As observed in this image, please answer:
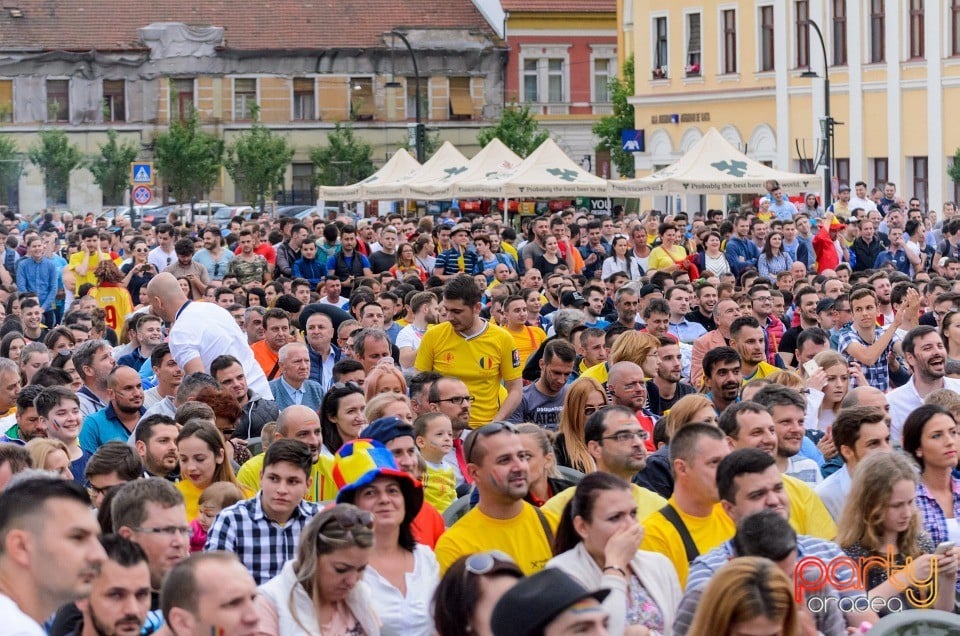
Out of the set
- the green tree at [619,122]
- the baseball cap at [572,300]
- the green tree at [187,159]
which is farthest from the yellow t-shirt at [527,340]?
the green tree at [187,159]

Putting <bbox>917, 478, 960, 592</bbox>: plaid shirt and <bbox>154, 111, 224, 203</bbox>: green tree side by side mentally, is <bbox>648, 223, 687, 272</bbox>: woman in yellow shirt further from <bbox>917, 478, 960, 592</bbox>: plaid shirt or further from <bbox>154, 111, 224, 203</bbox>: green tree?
<bbox>154, 111, 224, 203</bbox>: green tree

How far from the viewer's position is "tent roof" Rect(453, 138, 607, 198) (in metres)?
31.2

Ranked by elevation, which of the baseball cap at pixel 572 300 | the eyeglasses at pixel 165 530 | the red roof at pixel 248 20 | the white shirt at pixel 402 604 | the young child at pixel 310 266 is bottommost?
the white shirt at pixel 402 604

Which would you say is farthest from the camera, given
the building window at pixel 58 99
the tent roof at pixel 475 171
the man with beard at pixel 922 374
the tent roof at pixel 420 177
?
the building window at pixel 58 99

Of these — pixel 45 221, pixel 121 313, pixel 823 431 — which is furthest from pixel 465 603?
pixel 45 221

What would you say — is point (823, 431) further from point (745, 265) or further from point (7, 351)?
point (745, 265)

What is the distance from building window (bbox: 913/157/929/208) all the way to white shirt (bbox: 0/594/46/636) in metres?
43.6

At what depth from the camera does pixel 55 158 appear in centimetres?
6650

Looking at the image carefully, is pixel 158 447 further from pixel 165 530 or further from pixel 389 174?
pixel 389 174

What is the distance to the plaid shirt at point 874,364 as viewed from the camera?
46.0ft

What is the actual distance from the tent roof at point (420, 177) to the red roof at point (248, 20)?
33763mm

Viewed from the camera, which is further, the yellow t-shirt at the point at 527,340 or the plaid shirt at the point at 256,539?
the yellow t-shirt at the point at 527,340

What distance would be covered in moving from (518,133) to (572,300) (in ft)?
156

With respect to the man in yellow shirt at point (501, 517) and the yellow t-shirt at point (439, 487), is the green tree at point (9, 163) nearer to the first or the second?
the yellow t-shirt at point (439, 487)
